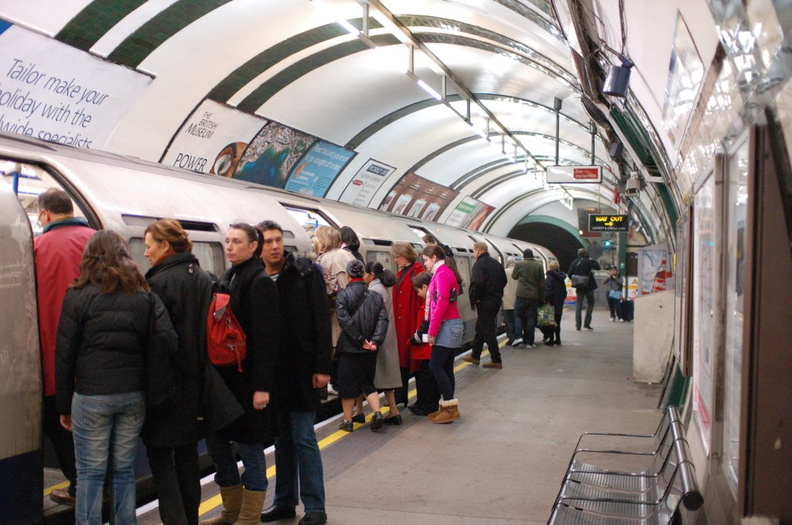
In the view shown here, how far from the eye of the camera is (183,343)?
4.51m

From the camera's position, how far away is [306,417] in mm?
5086

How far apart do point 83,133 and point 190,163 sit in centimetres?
274

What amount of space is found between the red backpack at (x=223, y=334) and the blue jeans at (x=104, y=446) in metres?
0.51

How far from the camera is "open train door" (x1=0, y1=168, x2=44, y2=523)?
4.34m

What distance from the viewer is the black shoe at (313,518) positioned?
4988 millimetres

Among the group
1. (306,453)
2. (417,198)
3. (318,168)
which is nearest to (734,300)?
(306,453)

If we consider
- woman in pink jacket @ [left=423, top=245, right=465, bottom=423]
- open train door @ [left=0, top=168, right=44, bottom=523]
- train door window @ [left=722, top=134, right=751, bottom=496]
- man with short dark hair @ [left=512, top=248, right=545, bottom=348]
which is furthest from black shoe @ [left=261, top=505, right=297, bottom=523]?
man with short dark hair @ [left=512, top=248, right=545, bottom=348]

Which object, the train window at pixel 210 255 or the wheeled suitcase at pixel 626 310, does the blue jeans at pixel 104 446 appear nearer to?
the train window at pixel 210 255

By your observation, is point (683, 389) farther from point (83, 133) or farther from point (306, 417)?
point (83, 133)

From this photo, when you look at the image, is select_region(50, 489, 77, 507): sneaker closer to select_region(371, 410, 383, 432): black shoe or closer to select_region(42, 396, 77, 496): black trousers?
select_region(42, 396, 77, 496): black trousers

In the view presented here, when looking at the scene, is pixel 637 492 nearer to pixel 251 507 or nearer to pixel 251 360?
pixel 251 507

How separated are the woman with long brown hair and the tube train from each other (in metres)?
0.40

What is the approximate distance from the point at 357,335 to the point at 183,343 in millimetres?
3044

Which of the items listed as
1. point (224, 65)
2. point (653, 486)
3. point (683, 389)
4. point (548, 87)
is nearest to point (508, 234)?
point (548, 87)
